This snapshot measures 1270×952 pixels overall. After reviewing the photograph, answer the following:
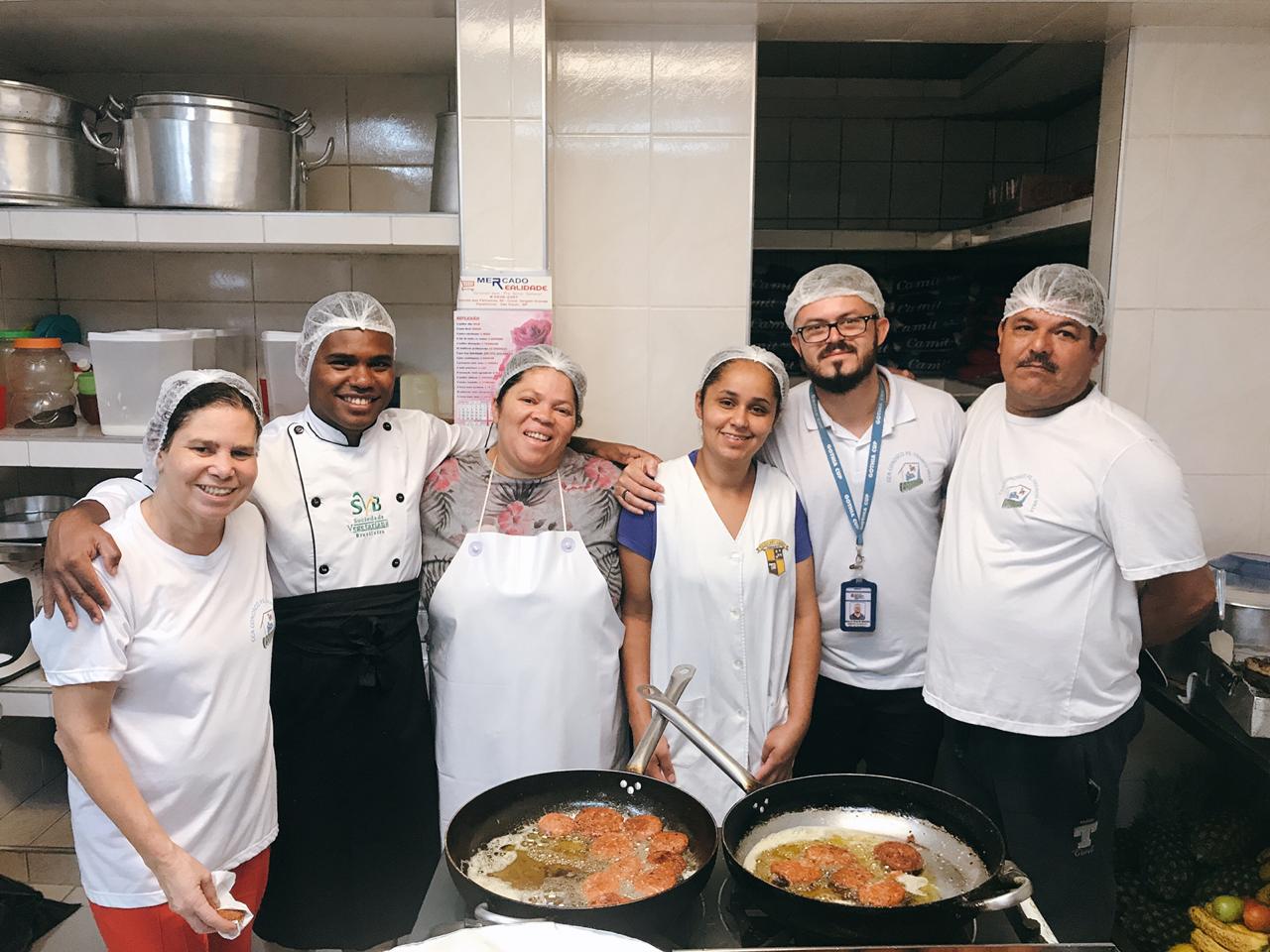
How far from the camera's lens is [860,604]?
7.73ft

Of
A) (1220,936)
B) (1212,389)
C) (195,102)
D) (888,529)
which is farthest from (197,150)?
(1220,936)

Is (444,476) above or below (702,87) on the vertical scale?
below

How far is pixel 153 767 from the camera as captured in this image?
1.73 m

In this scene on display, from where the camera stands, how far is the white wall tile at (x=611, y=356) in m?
2.72

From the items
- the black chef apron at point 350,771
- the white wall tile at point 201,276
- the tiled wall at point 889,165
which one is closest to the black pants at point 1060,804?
the black chef apron at point 350,771

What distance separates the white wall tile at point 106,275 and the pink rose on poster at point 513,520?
1766 mm

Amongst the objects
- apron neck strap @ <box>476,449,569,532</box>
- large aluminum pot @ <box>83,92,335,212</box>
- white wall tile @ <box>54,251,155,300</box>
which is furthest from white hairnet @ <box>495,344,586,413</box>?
white wall tile @ <box>54,251,155,300</box>

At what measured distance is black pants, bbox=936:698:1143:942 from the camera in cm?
215

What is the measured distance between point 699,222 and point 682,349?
0.36 meters

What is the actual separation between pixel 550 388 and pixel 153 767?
1100 mm

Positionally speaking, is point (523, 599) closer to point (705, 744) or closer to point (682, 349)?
point (705, 744)

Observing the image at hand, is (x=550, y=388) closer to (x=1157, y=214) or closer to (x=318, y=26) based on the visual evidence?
(x=318, y=26)

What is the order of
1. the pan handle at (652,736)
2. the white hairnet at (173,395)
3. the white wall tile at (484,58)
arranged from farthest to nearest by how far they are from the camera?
the white wall tile at (484,58), the white hairnet at (173,395), the pan handle at (652,736)

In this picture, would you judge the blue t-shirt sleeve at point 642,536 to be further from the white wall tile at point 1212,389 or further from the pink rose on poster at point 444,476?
the white wall tile at point 1212,389
